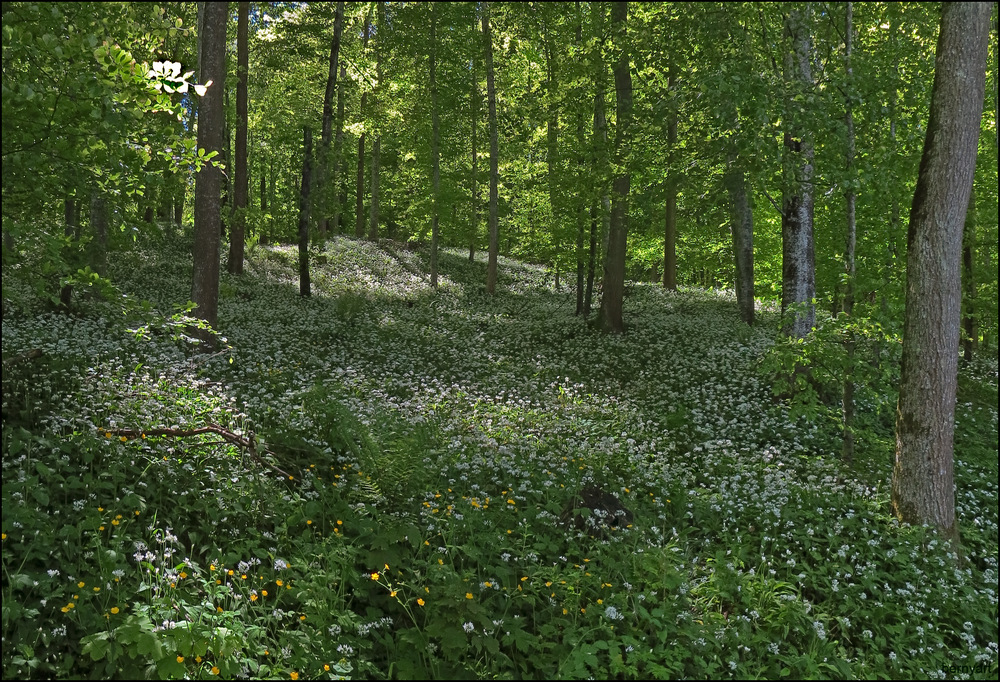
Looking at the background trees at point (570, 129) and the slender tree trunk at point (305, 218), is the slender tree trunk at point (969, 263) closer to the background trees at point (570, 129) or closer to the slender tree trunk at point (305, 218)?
the background trees at point (570, 129)

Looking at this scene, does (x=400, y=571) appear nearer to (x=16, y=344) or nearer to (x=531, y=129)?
(x=16, y=344)

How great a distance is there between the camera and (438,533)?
5969 mm

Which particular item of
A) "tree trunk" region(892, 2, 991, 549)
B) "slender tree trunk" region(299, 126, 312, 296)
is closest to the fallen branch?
"tree trunk" region(892, 2, 991, 549)

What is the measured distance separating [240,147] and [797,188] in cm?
A: 1773

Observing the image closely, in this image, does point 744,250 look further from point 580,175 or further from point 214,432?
point 214,432

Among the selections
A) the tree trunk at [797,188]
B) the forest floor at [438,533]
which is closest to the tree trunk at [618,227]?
the tree trunk at [797,188]

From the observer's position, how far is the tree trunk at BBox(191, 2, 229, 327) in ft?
35.4

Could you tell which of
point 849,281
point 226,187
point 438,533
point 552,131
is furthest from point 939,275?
point 226,187

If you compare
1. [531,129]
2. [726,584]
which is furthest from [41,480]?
[531,129]

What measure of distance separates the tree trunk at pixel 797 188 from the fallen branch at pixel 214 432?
23.8 feet

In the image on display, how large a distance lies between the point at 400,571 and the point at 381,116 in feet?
72.6

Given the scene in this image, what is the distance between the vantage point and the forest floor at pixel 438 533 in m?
4.39

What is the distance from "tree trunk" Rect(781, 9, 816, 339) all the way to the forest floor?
2.21m

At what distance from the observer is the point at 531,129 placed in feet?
85.4
